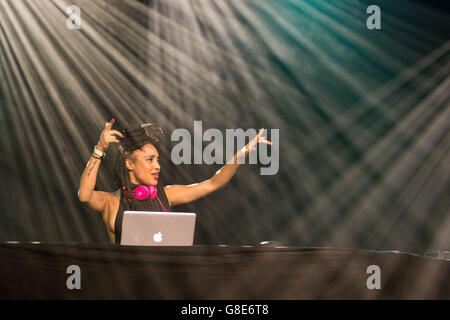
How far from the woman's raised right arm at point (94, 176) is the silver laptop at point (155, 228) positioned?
623mm

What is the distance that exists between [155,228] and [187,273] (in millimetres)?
697

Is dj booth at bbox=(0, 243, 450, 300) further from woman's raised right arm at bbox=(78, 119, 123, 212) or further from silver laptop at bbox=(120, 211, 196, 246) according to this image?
woman's raised right arm at bbox=(78, 119, 123, 212)

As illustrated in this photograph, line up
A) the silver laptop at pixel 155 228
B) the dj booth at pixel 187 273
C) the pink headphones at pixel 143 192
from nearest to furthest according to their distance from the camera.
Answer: the dj booth at pixel 187 273
the silver laptop at pixel 155 228
the pink headphones at pixel 143 192

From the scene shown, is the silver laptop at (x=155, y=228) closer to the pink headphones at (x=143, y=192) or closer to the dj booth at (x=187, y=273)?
the dj booth at (x=187, y=273)

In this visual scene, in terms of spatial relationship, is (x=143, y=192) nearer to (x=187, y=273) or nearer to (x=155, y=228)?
(x=155, y=228)

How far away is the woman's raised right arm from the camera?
8.39ft

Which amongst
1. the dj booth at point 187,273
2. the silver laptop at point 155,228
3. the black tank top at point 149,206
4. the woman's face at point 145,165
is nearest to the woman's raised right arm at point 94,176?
the black tank top at point 149,206

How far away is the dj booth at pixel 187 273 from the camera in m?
1.42

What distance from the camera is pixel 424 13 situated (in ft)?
13.9

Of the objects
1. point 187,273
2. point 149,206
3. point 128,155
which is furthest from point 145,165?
point 187,273

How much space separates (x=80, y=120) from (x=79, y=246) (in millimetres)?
2926

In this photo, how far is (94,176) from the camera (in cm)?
281

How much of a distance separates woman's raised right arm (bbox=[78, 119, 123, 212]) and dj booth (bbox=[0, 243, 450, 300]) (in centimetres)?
116
